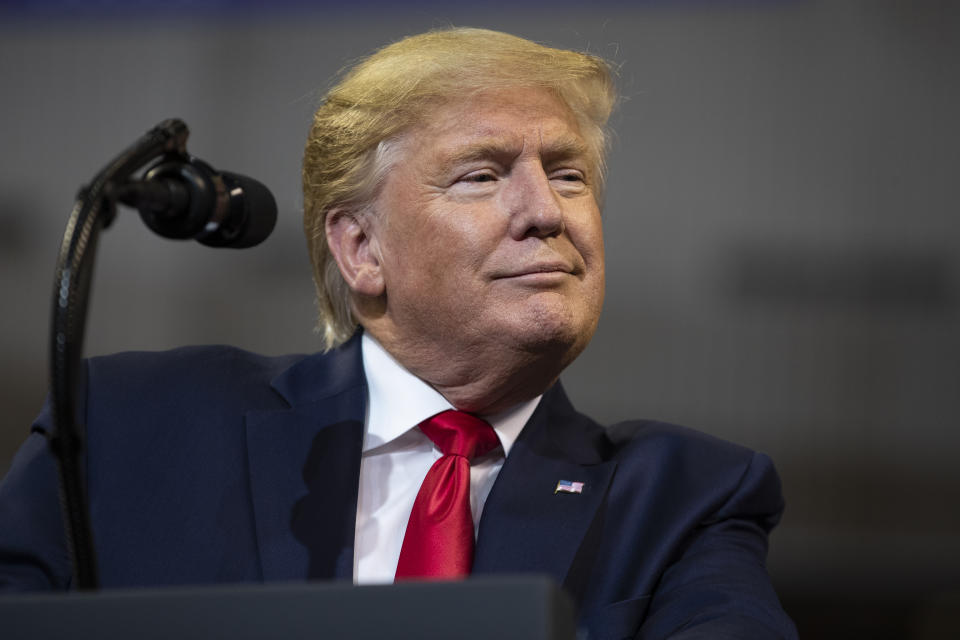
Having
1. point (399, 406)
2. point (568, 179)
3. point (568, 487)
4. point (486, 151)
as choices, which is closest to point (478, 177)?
point (486, 151)

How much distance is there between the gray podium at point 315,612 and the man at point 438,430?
70 centimetres

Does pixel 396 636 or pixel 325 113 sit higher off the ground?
pixel 325 113

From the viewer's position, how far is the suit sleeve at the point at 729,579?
4.92 ft

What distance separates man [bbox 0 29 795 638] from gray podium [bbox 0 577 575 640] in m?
0.70

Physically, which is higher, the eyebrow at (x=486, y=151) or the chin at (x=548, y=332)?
the eyebrow at (x=486, y=151)

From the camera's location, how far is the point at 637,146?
338 centimetres

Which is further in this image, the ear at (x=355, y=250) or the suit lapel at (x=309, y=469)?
the ear at (x=355, y=250)

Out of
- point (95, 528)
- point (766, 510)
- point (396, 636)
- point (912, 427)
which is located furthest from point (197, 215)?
point (912, 427)

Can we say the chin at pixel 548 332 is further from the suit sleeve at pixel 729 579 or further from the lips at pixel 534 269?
the suit sleeve at pixel 729 579

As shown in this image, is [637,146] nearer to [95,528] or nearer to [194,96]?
[194,96]

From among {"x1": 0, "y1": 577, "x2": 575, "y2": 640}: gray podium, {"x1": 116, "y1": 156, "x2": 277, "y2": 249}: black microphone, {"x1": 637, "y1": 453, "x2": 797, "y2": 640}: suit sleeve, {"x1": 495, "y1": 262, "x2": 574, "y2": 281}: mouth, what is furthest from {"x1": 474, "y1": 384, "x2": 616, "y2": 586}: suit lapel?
{"x1": 0, "y1": 577, "x2": 575, "y2": 640}: gray podium

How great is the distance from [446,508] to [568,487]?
A: 8.1 inches

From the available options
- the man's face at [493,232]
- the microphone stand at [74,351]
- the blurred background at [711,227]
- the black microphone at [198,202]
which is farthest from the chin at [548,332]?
the blurred background at [711,227]

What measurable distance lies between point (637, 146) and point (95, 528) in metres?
2.18
